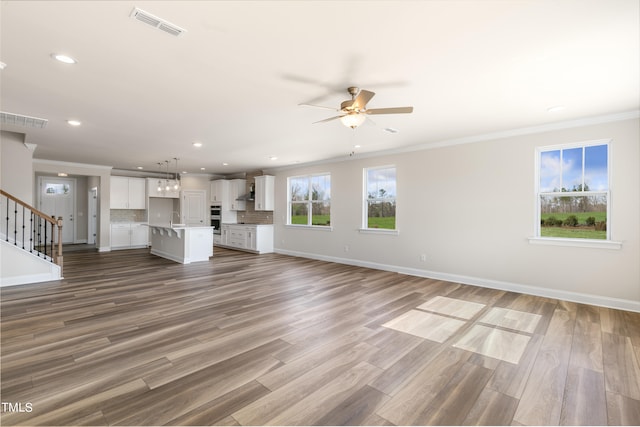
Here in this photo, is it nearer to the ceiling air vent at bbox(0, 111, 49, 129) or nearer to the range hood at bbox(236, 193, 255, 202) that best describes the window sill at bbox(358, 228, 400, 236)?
the range hood at bbox(236, 193, 255, 202)

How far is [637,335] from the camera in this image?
9.93ft

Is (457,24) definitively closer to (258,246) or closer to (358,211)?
(358,211)

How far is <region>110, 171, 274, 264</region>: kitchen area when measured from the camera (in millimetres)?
8820

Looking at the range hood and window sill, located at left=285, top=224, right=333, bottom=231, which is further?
the range hood

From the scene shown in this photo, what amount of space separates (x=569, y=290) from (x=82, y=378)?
19.0ft

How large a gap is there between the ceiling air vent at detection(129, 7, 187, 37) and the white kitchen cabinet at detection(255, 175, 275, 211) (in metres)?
6.71

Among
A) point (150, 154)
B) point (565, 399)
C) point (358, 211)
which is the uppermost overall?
point (150, 154)

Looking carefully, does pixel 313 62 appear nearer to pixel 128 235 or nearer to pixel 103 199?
pixel 103 199

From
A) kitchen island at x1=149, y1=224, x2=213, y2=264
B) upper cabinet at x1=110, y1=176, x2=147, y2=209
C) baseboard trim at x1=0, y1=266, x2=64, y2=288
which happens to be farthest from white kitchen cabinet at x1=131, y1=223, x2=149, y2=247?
baseboard trim at x1=0, y1=266, x2=64, y2=288

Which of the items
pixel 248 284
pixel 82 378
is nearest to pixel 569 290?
pixel 248 284

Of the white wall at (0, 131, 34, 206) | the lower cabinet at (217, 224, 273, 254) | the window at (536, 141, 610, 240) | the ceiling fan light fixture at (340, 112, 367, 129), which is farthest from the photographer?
the lower cabinet at (217, 224, 273, 254)

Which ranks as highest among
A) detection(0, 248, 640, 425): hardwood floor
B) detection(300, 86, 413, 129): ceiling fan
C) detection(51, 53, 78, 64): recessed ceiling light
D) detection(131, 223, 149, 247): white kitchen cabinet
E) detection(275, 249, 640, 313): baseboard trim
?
detection(51, 53, 78, 64): recessed ceiling light

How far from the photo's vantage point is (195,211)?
10.5 metres

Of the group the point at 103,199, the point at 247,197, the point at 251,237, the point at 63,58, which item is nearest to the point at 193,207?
the point at 247,197
